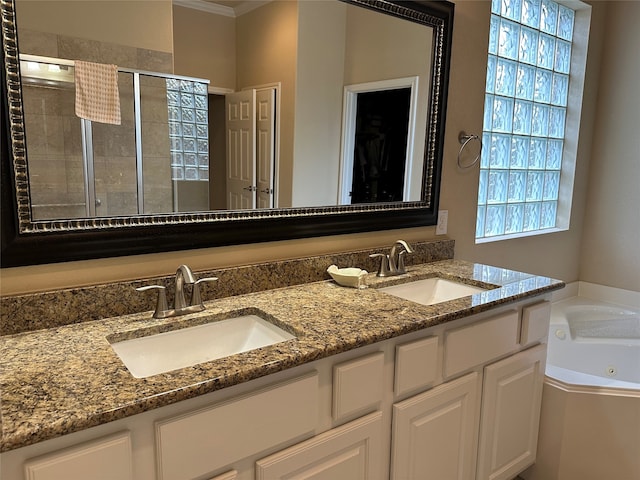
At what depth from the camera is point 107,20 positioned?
1281mm

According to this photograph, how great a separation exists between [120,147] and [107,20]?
1.08 feet

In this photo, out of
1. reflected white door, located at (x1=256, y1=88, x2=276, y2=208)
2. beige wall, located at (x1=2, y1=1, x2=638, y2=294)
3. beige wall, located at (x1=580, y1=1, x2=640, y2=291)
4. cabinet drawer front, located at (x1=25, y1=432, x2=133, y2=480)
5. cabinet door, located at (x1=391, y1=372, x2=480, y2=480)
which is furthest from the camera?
beige wall, located at (x1=580, y1=1, x2=640, y2=291)

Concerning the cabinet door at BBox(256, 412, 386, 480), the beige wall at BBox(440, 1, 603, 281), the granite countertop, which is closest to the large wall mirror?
the beige wall at BBox(440, 1, 603, 281)

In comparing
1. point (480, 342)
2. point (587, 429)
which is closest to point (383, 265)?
point (480, 342)

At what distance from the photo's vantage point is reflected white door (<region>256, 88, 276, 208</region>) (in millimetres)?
1622

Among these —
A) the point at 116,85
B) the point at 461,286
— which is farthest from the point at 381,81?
the point at 116,85

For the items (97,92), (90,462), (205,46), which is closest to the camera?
(90,462)

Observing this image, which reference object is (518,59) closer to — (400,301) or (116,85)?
(400,301)

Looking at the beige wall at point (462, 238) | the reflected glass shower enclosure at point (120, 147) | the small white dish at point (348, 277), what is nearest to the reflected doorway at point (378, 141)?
the beige wall at point (462, 238)

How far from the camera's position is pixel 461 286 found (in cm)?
192

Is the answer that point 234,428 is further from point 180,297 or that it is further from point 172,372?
point 180,297

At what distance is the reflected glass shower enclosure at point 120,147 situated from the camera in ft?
3.99

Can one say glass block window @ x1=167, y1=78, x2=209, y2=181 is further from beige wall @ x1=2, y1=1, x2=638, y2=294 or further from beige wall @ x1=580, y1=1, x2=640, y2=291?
beige wall @ x1=580, y1=1, x2=640, y2=291

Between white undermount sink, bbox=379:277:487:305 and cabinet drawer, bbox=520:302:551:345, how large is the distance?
0.18m
